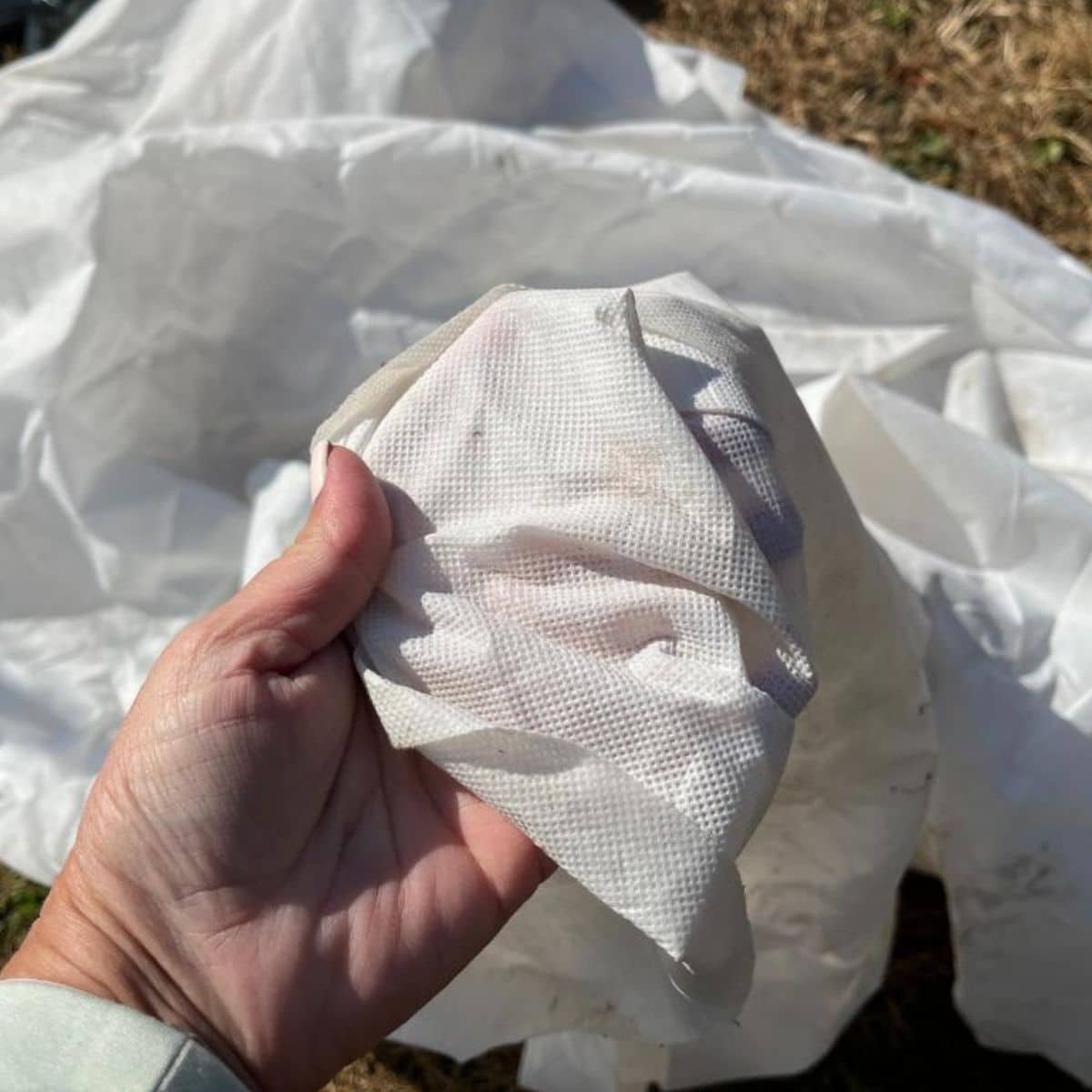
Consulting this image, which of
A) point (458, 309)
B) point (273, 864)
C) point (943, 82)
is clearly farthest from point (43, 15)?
point (273, 864)

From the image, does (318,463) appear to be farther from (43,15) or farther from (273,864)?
(43,15)

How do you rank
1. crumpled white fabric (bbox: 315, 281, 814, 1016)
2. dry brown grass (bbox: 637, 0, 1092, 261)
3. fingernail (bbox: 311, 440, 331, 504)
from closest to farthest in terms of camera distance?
crumpled white fabric (bbox: 315, 281, 814, 1016)
fingernail (bbox: 311, 440, 331, 504)
dry brown grass (bbox: 637, 0, 1092, 261)

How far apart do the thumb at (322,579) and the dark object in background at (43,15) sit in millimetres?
1192

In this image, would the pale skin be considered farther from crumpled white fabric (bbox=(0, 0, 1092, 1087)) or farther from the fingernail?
crumpled white fabric (bbox=(0, 0, 1092, 1087))

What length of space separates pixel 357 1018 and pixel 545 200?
77 cm

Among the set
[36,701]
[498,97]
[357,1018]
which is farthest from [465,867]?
[498,97]

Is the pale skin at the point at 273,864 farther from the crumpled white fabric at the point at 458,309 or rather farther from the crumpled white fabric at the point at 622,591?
the crumpled white fabric at the point at 458,309

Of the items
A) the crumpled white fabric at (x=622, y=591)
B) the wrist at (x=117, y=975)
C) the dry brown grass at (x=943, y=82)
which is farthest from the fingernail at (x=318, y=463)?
the dry brown grass at (x=943, y=82)

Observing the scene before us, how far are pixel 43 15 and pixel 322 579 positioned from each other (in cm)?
127

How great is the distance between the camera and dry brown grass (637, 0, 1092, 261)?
1.43 metres

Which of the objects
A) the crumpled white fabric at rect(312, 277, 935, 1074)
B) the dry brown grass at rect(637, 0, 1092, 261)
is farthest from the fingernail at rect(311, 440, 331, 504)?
→ the dry brown grass at rect(637, 0, 1092, 261)

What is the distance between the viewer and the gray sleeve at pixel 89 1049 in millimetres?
616

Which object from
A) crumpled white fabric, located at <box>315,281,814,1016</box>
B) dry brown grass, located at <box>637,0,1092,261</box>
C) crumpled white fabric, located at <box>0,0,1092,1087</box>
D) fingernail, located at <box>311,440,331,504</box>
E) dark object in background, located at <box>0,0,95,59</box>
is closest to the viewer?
crumpled white fabric, located at <box>315,281,814,1016</box>

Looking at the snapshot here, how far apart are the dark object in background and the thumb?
1192 mm
